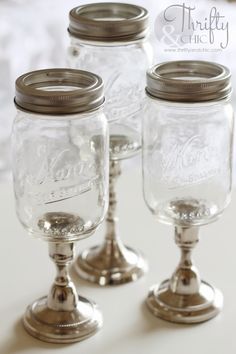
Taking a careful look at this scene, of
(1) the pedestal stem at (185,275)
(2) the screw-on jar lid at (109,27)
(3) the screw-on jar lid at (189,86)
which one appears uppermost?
(2) the screw-on jar lid at (109,27)

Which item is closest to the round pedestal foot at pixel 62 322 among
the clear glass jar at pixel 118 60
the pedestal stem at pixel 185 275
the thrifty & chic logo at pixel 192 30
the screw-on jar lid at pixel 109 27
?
the pedestal stem at pixel 185 275

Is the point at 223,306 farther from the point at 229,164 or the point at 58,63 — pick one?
the point at 58,63

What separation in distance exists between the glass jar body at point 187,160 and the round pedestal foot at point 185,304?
95mm

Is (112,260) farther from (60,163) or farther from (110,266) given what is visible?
(60,163)

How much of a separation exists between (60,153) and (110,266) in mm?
263

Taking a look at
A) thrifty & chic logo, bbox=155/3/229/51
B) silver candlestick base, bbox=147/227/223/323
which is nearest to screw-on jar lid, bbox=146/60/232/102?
silver candlestick base, bbox=147/227/223/323

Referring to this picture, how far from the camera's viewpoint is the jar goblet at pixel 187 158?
908mm

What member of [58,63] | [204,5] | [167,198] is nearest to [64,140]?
[167,198]

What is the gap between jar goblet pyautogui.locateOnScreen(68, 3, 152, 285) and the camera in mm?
1016

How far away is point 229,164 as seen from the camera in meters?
0.96

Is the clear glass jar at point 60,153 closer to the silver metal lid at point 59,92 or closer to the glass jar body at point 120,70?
the silver metal lid at point 59,92

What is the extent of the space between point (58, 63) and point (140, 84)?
1.27 metres

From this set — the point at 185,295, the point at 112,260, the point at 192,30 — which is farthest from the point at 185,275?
the point at 192,30

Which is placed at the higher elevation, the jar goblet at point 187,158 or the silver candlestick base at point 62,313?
the jar goblet at point 187,158
